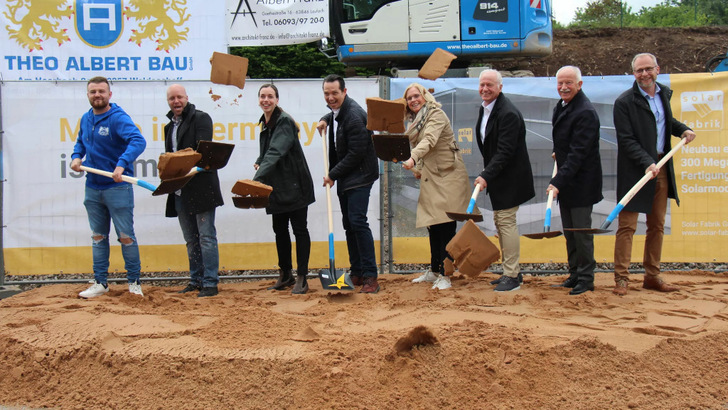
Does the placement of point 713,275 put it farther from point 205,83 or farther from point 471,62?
point 471,62

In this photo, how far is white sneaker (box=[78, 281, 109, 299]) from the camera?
19.1 feet

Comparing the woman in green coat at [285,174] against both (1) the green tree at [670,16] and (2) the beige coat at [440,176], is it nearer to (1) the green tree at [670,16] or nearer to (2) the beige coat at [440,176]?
(2) the beige coat at [440,176]

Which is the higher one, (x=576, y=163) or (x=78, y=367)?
(x=576, y=163)

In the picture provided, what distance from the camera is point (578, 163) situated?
18.0ft

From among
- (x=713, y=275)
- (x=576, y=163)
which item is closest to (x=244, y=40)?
(x=576, y=163)

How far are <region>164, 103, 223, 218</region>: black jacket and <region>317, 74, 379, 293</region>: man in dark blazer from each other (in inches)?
40.7

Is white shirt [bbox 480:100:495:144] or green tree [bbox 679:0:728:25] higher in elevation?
green tree [bbox 679:0:728:25]

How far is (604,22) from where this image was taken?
27.1 metres

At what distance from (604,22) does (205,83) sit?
952 inches

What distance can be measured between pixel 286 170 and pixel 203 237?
0.99 metres

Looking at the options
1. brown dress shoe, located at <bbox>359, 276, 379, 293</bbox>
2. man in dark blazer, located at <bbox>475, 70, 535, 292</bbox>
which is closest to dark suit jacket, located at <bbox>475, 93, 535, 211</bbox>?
man in dark blazer, located at <bbox>475, 70, 535, 292</bbox>

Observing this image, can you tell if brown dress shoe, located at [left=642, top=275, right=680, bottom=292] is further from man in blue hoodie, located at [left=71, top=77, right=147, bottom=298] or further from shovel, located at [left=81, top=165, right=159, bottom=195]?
man in blue hoodie, located at [left=71, top=77, right=147, bottom=298]

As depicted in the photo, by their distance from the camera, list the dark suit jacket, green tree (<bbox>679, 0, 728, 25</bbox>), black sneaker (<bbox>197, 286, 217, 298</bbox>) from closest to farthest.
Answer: the dark suit jacket < black sneaker (<bbox>197, 286, 217, 298</bbox>) < green tree (<bbox>679, 0, 728, 25</bbox>)

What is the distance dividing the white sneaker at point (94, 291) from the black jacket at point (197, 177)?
3.55ft
